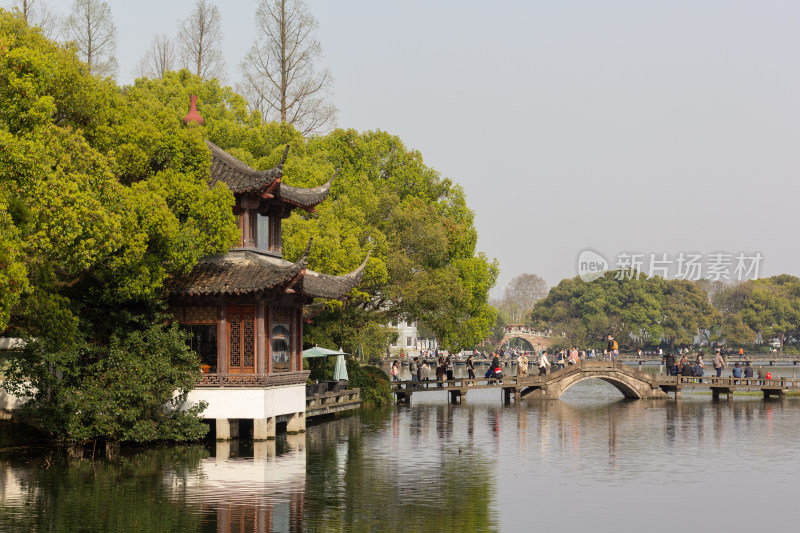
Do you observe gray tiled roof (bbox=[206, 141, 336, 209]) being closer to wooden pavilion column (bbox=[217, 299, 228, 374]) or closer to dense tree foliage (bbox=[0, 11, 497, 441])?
dense tree foliage (bbox=[0, 11, 497, 441])

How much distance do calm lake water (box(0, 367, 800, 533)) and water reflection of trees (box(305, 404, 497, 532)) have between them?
0.19 feet

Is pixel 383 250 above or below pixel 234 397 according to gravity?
above

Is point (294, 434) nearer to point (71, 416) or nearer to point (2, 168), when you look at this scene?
point (71, 416)

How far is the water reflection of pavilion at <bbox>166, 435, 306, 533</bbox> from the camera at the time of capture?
18438 mm

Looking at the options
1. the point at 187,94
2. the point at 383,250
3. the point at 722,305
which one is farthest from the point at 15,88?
the point at 722,305

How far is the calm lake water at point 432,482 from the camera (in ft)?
61.5

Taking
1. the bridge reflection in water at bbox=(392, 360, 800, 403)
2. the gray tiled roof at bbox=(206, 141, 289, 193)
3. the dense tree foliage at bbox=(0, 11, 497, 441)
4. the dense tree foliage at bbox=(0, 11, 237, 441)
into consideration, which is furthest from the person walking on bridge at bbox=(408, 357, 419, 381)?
the dense tree foliage at bbox=(0, 11, 237, 441)

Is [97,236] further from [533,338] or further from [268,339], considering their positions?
[533,338]

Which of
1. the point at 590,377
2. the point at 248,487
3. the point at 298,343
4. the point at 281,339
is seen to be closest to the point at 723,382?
the point at 590,377

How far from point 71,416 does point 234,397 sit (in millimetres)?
5016

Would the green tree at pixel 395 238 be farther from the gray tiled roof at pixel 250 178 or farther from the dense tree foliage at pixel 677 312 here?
the dense tree foliage at pixel 677 312

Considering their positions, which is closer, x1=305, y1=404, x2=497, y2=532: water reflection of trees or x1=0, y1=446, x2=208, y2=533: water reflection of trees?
x1=0, y1=446, x2=208, y2=533: water reflection of trees

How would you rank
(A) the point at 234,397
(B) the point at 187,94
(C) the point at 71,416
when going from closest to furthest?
(C) the point at 71,416 → (A) the point at 234,397 → (B) the point at 187,94

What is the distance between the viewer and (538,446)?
32.2 m
